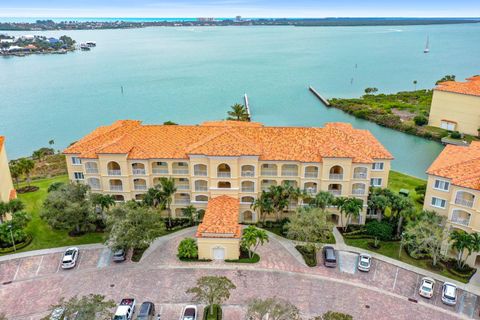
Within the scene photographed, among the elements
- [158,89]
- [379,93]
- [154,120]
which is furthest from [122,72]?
[379,93]

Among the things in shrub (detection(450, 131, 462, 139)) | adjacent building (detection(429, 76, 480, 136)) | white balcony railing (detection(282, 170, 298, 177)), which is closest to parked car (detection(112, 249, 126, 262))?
white balcony railing (detection(282, 170, 298, 177))

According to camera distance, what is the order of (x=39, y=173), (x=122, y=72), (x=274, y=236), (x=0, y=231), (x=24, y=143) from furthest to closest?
(x=122, y=72) → (x=24, y=143) → (x=39, y=173) → (x=274, y=236) → (x=0, y=231)

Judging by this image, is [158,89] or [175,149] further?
[158,89]

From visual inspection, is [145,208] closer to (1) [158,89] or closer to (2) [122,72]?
Answer: (1) [158,89]

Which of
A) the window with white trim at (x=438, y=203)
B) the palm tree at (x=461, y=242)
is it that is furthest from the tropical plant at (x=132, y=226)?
the window with white trim at (x=438, y=203)

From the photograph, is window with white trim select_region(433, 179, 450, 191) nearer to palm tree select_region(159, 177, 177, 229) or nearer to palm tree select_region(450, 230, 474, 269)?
palm tree select_region(450, 230, 474, 269)

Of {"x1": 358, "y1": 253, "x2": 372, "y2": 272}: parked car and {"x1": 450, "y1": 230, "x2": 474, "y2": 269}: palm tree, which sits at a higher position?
{"x1": 450, "y1": 230, "x2": 474, "y2": 269}: palm tree

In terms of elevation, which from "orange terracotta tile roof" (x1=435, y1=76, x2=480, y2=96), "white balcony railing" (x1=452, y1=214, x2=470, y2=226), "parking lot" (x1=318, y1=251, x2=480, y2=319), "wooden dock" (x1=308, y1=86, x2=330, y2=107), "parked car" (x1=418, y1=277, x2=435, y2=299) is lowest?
"parking lot" (x1=318, y1=251, x2=480, y2=319)
